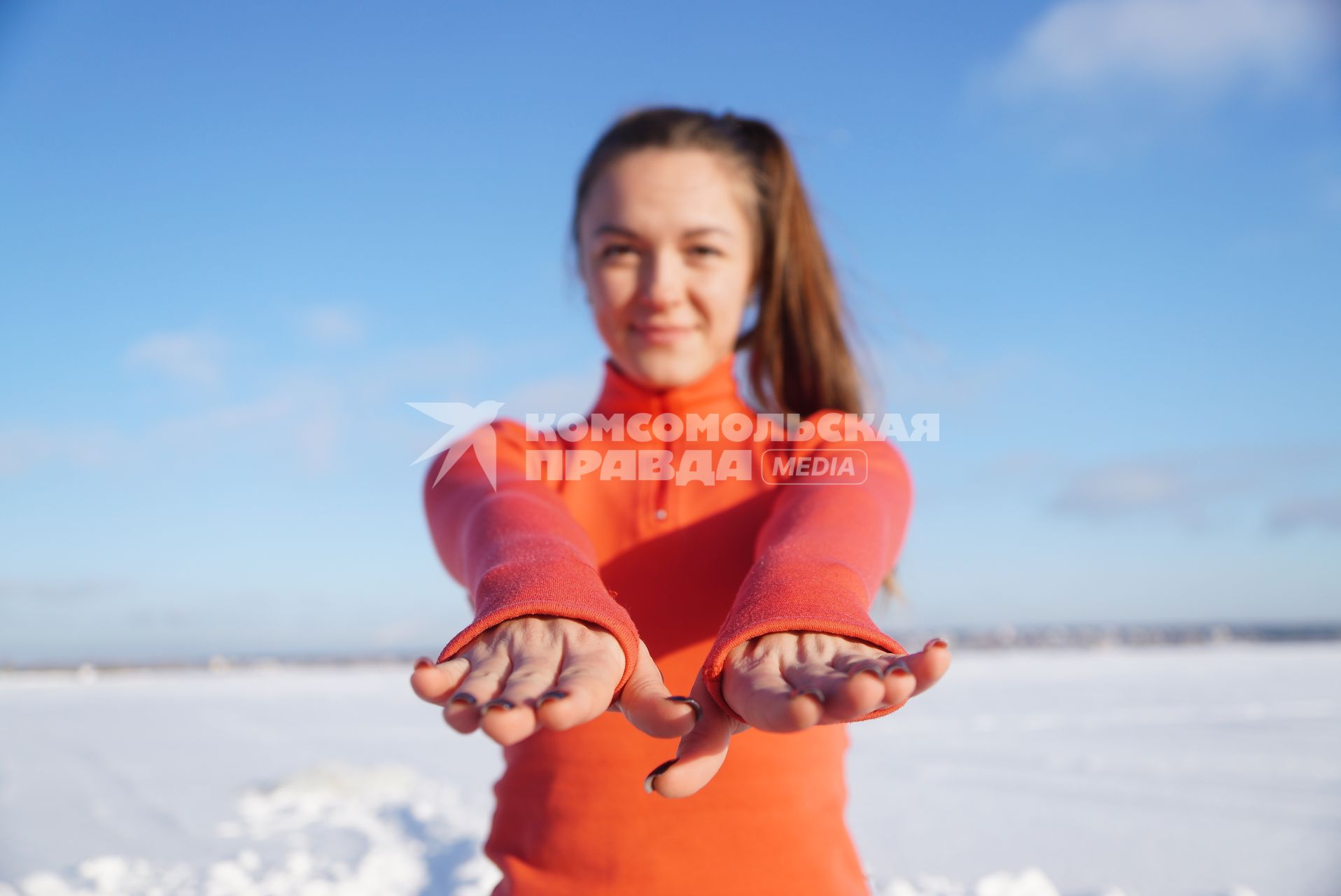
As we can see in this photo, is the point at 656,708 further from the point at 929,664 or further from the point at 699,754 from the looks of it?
the point at 929,664

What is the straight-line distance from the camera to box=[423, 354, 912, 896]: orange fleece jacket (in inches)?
49.3

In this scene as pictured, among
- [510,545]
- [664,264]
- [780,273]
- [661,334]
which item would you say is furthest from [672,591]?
[780,273]

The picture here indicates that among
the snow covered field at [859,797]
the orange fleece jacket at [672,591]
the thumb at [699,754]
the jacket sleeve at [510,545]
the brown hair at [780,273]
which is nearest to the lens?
the thumb at [699,754]

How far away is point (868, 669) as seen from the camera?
2.66 ft

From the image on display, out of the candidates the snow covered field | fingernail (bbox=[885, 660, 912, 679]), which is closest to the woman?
fingernail (bbox=[885, 660, 912, 679])

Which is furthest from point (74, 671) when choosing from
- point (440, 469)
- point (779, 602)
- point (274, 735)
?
point (779, 602)

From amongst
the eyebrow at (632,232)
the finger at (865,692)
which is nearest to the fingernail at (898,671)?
the finger at (865,692)

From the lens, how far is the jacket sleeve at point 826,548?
963mm

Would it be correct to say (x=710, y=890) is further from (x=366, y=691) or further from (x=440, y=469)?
(x=366, y=691)

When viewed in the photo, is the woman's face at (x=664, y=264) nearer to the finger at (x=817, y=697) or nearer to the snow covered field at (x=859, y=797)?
the finger at (x=817, y=697)

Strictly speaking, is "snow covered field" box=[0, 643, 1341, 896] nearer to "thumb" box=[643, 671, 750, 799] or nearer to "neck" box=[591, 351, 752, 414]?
"neck" box=[591, 351, 752, 414]

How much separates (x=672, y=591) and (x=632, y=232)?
0.71m

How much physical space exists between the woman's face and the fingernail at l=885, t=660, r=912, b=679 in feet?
3.26

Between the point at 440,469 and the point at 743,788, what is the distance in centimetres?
80
